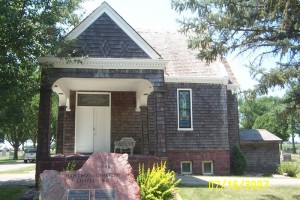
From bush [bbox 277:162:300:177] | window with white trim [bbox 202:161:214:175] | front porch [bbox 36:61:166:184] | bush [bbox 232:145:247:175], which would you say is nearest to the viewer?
front porch [bbox 36:61:166:184]

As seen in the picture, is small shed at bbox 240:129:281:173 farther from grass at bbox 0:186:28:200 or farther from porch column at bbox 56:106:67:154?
grass at bbox 0:186:28:200

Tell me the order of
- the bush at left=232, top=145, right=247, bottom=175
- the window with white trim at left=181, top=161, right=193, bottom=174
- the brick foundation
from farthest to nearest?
the bush at left=232, top=145, right=247, bottom=175 → the window with white trim at left=181, top=161, right=193, bottom=174 → the brick foundation

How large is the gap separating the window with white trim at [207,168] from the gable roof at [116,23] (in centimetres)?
788

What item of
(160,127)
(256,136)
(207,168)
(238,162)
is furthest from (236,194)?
(256,136)

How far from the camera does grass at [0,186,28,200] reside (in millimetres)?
10055

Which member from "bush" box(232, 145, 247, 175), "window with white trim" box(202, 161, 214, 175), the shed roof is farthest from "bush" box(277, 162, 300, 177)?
"window with white trim" box(202, 161, 214, 175)

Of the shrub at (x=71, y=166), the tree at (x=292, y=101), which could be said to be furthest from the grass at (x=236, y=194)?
the shrub at (x=71, y=166)

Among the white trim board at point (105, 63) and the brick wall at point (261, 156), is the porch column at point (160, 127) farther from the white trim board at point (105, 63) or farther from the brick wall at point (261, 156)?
the brick wall at point (261, 156)

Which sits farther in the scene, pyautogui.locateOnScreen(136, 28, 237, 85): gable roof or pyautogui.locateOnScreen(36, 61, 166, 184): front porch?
pyautogui.locateOnScreen(136, 28, 237, 85): gable roof

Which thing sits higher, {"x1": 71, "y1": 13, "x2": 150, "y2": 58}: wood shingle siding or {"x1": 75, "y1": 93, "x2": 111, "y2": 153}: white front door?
{"x1": 71, "y1": 13, "x2": 150, "y2": 58}: wood shingle siding

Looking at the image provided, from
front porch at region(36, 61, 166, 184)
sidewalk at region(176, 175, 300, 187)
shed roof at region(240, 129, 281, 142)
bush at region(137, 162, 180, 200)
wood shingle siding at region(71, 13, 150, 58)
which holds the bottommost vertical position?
sidewalk at region(176, 175, 300, 187)

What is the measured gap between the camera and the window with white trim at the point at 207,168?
17.9 meters

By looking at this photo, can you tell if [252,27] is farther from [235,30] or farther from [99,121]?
[99,121]

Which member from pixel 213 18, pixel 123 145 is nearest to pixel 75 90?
→ pixel 123 145
